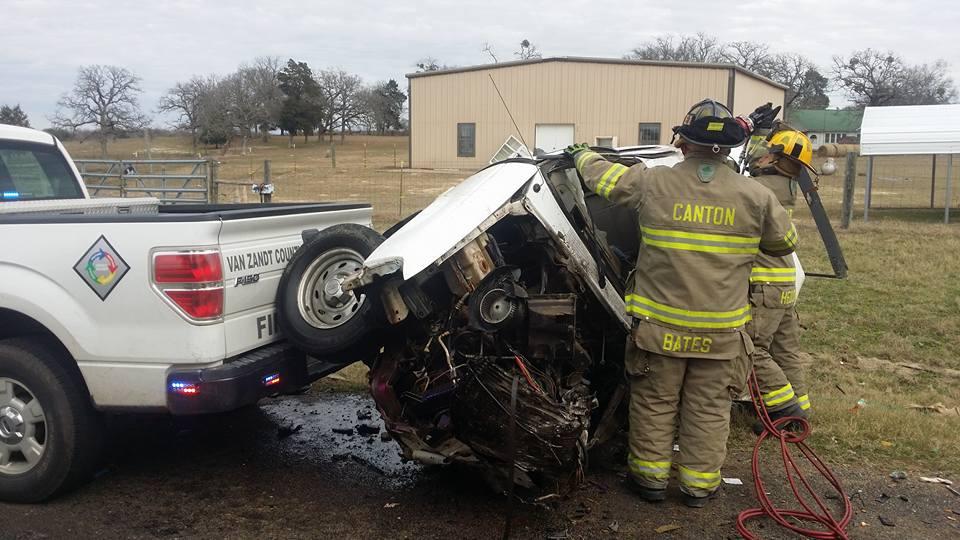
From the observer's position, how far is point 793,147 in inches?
196

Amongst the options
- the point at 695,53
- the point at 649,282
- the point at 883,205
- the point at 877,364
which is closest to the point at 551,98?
the point at 883,205

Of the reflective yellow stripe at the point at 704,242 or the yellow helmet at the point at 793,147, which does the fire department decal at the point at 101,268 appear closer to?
the reflective yellow stripe at the point at 704,242

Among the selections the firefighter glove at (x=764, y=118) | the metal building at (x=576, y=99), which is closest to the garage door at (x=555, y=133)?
the metal building at (x=576, y=99)

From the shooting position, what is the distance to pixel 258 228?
153 inches

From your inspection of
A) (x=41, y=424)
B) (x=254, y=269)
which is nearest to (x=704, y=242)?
(x=254, y=269)

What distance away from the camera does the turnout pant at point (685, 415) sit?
3885 millimetres

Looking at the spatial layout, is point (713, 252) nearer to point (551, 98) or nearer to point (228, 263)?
point (228, 263)

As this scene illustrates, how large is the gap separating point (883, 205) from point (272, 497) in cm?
2017

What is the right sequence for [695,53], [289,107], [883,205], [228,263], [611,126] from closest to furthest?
1. [228,263]
2. [883,205]
3. [611,126]
4. [289,107]
5. [695,53]

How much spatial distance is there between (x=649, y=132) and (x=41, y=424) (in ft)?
102

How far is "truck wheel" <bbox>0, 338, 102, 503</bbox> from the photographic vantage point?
374 cm

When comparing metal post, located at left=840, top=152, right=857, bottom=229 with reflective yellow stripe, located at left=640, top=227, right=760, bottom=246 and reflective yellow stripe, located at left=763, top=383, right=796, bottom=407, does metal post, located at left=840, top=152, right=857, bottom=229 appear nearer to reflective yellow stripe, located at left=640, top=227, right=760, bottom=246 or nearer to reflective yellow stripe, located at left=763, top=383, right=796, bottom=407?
reflective yellow stripe, located at left=763, top=383, right=796, bottom=407

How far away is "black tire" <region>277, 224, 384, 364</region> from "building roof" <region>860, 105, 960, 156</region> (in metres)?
15.4

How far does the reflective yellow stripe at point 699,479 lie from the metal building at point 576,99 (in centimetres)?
2832
